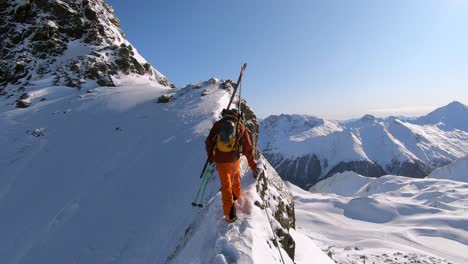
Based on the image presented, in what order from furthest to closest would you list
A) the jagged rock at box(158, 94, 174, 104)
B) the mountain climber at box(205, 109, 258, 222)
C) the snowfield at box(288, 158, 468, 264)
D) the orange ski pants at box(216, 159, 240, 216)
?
the snowfield at box(288, 158, 468, 264) → the jagged rock at box(158, 94, 174, 104) → the mountain climber at box(205, 109, 258, 222) → the orange ski pants at box(216, 159, 240, 216)

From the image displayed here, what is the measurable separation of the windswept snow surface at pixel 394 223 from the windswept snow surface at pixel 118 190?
69.0 ft

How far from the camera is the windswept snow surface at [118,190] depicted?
8.55 metres

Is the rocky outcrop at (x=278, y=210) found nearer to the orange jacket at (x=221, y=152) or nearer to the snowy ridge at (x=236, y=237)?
the snowy ridge at (x=236, y=237)

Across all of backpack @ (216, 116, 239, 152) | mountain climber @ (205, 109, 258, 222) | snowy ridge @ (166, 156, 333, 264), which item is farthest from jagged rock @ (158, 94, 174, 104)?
backpack @ (216, 116, 239, 152)

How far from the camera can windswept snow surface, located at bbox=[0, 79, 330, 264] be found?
8547 mm

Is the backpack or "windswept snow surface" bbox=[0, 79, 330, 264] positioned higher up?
the backpack

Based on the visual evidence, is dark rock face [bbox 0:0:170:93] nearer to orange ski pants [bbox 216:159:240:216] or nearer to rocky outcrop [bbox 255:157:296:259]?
rocky outcrop [bbox 255:157:296:259]

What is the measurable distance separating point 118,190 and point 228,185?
9.83 meters

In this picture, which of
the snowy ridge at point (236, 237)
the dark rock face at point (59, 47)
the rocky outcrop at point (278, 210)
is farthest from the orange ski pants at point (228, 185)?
A: the dark rock face at point (59, 47)

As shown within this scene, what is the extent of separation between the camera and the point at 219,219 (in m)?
8.02

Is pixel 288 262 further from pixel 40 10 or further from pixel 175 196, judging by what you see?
pixel 40 10

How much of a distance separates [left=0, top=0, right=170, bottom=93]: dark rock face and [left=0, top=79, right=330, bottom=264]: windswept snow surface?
748 centimetres

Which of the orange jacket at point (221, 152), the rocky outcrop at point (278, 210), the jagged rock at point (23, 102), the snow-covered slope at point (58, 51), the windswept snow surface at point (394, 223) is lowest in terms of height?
the windswept snow surface at point (394, 223)

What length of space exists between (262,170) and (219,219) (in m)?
3.09
